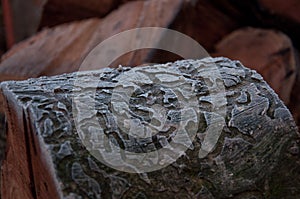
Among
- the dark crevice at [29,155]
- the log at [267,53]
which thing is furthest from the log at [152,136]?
the log at [267,53]

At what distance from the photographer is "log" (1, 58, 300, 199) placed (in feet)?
2.15

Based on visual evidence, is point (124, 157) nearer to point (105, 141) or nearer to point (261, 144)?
point (105, 141)

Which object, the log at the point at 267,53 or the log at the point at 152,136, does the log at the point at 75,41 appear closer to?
the log at the point at 267,53

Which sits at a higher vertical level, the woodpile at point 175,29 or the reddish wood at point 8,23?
the reddish wood at point 8,23

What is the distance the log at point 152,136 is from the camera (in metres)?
0.65

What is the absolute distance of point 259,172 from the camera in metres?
0.70

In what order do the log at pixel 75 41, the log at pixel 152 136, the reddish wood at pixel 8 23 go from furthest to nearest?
the reddish wood at pixel 8 23
the log at pixel 75 41
the log at pixel 152 136

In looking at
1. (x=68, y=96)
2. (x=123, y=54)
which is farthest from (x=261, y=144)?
(x=123, y=54)

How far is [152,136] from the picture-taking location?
70cm

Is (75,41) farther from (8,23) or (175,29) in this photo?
(8,23)

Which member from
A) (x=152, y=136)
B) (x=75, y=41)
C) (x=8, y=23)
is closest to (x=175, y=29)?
(x=75, y=41)

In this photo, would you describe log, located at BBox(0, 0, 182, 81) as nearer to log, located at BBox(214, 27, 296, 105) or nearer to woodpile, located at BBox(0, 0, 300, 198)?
woodpile, located at BBox(0, 0, 300, 198)

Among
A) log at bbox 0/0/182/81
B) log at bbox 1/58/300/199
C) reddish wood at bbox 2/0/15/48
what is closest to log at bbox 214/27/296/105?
log at bbox 0/0/182/81

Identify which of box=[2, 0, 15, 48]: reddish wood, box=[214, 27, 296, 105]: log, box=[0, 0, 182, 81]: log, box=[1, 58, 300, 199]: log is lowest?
box=[1, 58, 300, 199]: log
